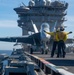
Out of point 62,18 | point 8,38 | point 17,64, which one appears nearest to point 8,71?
point 17,64

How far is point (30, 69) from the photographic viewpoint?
40.3ft

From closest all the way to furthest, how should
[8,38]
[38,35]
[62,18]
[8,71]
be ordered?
[8,71], [38,35], [8,38], [62,18]

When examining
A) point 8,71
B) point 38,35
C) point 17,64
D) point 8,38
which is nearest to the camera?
point 8,71

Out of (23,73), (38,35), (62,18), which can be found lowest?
(23,73)

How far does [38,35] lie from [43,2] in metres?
61.4

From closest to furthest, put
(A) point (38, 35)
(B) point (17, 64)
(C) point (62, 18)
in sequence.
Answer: (B) point (17, 64)
(A) point (38, 35)
(C) point (62, 18)

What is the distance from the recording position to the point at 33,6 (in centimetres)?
10888

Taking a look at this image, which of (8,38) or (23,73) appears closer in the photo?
(23,73)

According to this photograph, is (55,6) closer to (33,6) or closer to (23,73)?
(33,6)

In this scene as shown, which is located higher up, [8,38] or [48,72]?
[8,38]

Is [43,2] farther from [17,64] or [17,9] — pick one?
[17,64]

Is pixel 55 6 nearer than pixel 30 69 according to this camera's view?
No

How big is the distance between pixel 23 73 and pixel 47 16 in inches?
3689

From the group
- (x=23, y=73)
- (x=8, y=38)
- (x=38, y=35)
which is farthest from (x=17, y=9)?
(x=23, y=73)
